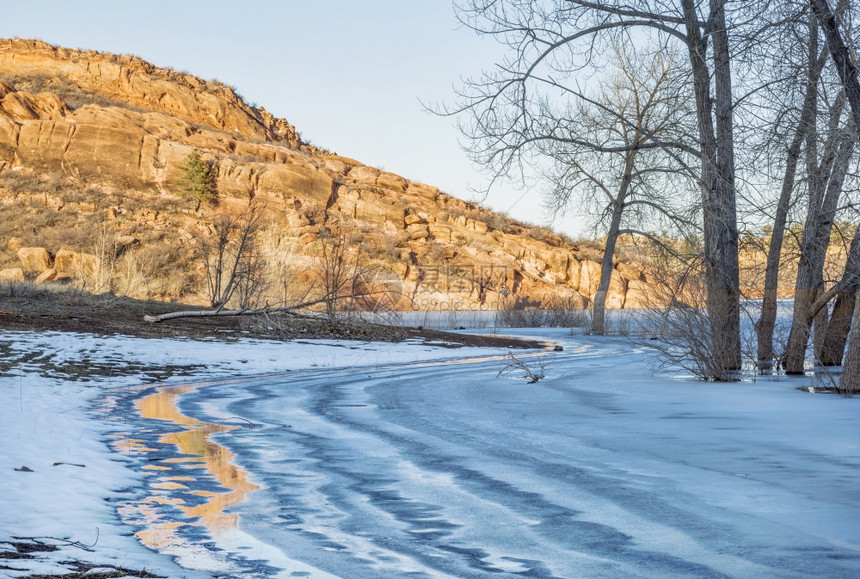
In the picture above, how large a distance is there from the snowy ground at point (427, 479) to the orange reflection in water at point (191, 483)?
17 mm

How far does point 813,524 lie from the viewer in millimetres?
3355

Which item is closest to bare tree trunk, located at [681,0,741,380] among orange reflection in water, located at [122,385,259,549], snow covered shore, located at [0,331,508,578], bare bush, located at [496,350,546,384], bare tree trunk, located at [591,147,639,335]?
bare bush, located at [496,350,546,384]

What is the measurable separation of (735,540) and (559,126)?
7766 millimetres

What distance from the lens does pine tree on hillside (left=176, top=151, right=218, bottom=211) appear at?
47.7 metres

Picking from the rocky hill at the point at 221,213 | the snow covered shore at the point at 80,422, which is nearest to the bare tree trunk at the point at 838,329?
the snow covered shore at the point at 80,422

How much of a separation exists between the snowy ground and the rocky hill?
1137 inches

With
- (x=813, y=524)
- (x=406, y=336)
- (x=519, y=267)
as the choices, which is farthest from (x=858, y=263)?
(x=519, y=267)

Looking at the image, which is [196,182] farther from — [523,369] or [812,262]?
[812,262]

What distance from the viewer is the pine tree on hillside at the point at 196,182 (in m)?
47.7

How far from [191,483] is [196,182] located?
151 ft

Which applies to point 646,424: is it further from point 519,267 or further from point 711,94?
point 519,267

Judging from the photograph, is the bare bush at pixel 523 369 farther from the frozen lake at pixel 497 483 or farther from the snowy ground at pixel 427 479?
the frozen lake at pixel 497 483

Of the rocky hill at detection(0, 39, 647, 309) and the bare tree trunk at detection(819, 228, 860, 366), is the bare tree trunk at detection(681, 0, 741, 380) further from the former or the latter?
the rocky hill at detection(0, 39, 647, 309)

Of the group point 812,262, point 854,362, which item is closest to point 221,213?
point 812,262
